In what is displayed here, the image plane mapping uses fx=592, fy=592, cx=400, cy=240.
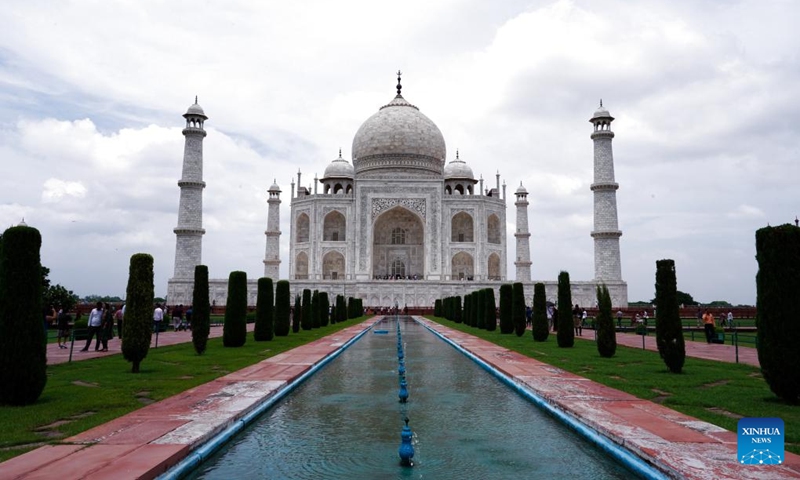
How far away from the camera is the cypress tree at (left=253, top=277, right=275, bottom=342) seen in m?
13.5

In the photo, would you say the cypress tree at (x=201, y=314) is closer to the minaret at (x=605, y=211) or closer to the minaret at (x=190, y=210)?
the minaret at (x=190, y=210)

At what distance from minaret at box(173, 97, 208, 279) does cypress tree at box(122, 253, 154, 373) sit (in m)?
22.6

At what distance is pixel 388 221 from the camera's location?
3853 centimetres

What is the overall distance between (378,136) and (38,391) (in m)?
35.0

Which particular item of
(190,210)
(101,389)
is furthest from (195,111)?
(101,389)

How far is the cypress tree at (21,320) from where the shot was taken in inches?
216

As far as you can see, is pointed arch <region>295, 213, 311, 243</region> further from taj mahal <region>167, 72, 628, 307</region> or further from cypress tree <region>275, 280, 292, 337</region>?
cypress tree <region>275, 280, 292, 337</region>

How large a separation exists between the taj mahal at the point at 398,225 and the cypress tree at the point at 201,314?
20223mm

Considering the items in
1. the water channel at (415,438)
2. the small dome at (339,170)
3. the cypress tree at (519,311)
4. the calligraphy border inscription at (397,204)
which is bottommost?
the water channel at (415,438)

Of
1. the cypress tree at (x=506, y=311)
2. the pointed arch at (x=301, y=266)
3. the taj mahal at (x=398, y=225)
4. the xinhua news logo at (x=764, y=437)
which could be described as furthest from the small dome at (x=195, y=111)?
the xinhua news logo at (x=764, y=437)

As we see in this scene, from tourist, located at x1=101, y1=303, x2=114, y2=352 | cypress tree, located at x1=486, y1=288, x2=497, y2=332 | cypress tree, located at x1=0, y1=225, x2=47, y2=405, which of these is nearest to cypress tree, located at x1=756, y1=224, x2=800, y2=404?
cypress tree, located at x1=0, y1=225, x2=47, y2=405

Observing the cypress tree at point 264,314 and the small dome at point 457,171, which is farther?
the small dome at point 457,171

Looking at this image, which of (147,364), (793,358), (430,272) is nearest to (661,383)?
(793,358)

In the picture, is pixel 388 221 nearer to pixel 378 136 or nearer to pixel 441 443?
pixel 378 136
